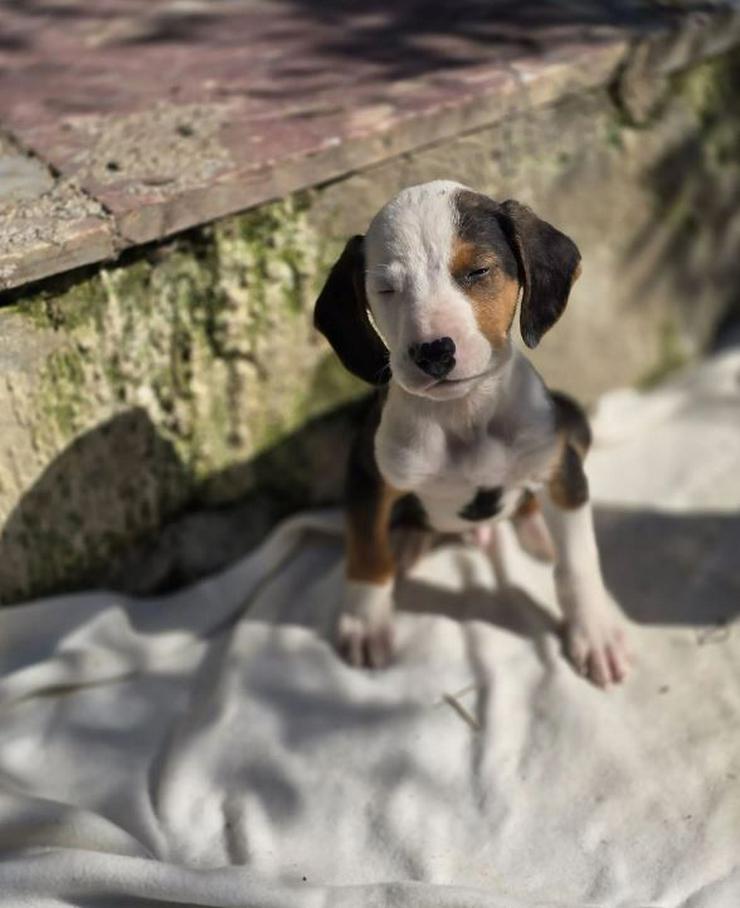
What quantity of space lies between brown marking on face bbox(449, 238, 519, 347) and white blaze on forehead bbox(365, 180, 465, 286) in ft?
0.11

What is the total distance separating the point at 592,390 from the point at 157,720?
167cm

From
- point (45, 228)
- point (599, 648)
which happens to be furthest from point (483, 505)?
point (45, 228)

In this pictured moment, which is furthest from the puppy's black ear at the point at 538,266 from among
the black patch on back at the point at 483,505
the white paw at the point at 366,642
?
the white paw at the point at 366,642

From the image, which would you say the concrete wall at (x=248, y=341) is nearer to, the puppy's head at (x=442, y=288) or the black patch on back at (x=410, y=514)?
the black patch on back at (x=410, y=514)

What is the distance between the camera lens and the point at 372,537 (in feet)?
10.8

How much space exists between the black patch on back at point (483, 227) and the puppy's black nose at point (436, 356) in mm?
208

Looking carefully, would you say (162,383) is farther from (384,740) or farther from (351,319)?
(384,740)

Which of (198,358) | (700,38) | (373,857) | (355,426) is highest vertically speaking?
(700,38)

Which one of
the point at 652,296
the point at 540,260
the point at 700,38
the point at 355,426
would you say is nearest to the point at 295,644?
the point at 355,426

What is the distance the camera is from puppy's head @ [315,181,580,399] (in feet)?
8.50

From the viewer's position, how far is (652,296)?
4215 mm

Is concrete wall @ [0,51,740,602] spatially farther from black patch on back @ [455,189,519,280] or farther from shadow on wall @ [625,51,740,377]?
black patch on back @ [455,189,519,280]

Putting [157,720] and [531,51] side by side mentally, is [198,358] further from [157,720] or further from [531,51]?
[531,51]

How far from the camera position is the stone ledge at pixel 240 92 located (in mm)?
3266
